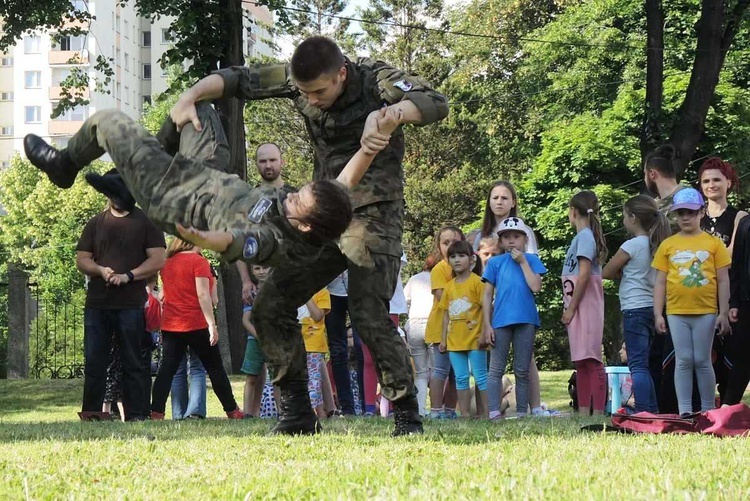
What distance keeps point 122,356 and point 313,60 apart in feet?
15.4

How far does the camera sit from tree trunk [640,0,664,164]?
64.7 feet

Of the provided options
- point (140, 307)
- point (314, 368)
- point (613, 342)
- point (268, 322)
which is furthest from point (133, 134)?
point (613, 342)

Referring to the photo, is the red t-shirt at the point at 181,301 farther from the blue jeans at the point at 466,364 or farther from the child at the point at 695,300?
the child at the point at 695,300

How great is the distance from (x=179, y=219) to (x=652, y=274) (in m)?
5.05

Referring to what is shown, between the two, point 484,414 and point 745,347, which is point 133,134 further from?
point 484,414

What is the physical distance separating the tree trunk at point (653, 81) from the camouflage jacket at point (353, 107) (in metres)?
13.7

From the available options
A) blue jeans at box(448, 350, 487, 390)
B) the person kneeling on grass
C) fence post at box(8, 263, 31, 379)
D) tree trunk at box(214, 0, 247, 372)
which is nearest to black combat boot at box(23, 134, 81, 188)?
the person kneeling on grass

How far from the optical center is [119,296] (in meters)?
10.1

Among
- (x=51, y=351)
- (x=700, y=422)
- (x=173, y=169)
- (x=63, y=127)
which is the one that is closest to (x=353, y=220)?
(x=173, y=169)

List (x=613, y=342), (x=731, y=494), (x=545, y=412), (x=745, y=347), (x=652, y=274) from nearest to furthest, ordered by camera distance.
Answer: (x=731, y=494) < (x=745, y=347) < (x=652, y=274) < (x=545, y=412) < (x=613, y=342)

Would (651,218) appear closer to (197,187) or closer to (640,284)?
(640,284)

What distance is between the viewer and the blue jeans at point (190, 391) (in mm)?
10961

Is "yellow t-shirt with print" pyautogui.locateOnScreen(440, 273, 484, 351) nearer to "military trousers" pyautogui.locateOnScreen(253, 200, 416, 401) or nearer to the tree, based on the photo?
"military trousers" pyautogui.locateOnScreen(253, 200, 416, 401)

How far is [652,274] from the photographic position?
385 inches
